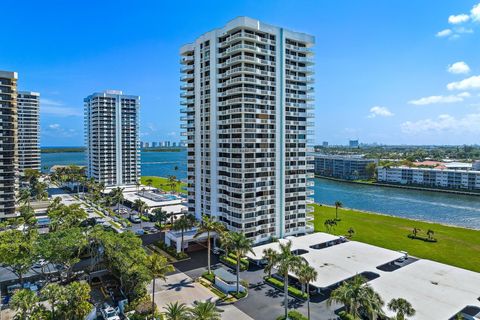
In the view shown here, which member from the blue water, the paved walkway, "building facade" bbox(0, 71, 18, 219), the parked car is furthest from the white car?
"building facade" bbox(0, 71, 18, 219)

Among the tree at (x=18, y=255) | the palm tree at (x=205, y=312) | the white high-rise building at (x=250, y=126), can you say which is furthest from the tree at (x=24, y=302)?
the white high-rise building at (x=250, y=126)

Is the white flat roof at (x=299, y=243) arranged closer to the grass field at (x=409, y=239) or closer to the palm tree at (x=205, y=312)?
the grass field at (x=409, y=239)

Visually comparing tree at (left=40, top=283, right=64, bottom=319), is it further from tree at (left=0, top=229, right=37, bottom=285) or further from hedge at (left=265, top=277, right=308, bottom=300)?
hedge at (left=265, top=277, right=308, bottom=300)

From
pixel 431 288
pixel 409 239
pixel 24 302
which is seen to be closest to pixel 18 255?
pixel 24 302

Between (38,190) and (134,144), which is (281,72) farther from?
(134,144)

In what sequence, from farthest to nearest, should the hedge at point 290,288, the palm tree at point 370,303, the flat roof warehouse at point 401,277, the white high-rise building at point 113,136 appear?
the white high-rise building at point 113,136 → the hedge at point 290,288 → the flat roof warehouse at point 401,277 → the palm tree at point 370,303

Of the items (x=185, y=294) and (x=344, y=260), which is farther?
(x=344, y=260)

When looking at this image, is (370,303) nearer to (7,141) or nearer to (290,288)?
(290,288)
